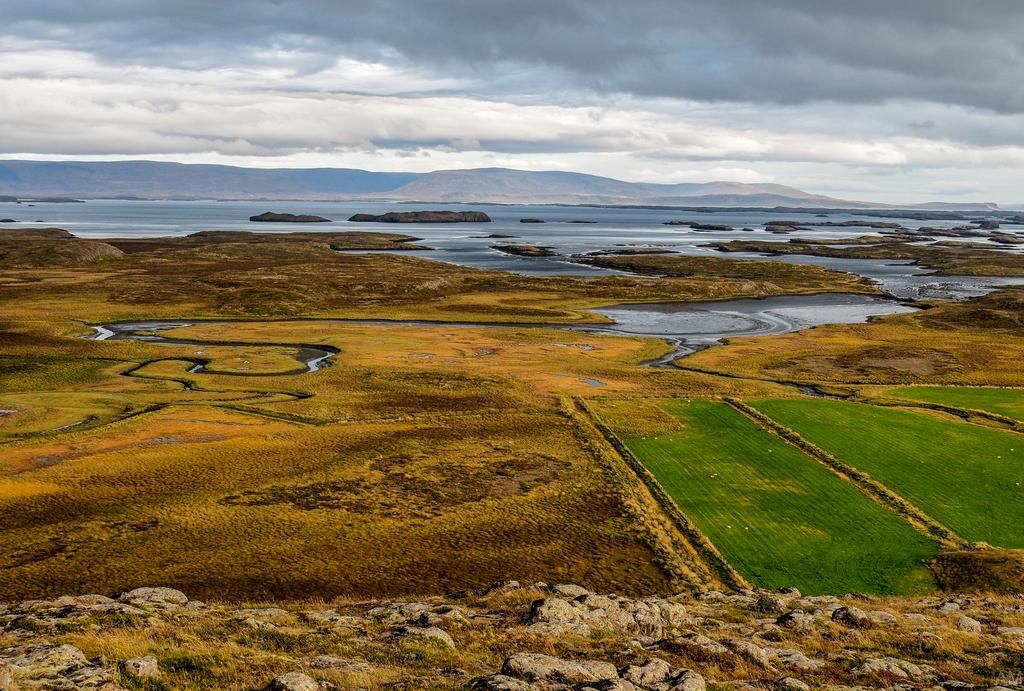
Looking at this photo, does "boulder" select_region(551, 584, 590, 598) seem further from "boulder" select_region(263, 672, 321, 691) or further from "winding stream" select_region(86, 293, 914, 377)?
"winding stream" select_region(86, 293, 914, 377)

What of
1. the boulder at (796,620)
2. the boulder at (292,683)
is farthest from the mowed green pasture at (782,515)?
the boulder at (292,683)

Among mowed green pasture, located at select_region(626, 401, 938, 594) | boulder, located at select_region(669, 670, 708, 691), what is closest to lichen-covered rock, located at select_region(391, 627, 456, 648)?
boulder, located at select_region(669, 670, 708, 691)

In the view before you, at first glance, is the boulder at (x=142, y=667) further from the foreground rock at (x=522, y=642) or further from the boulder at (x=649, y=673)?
the boulder at (x=649, y=673)

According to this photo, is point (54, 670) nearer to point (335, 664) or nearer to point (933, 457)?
point (335, 664)

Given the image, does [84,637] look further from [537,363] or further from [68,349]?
[68,349]

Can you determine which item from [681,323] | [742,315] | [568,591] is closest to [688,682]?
[568,591]

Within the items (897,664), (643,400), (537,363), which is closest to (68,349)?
(537,363)
